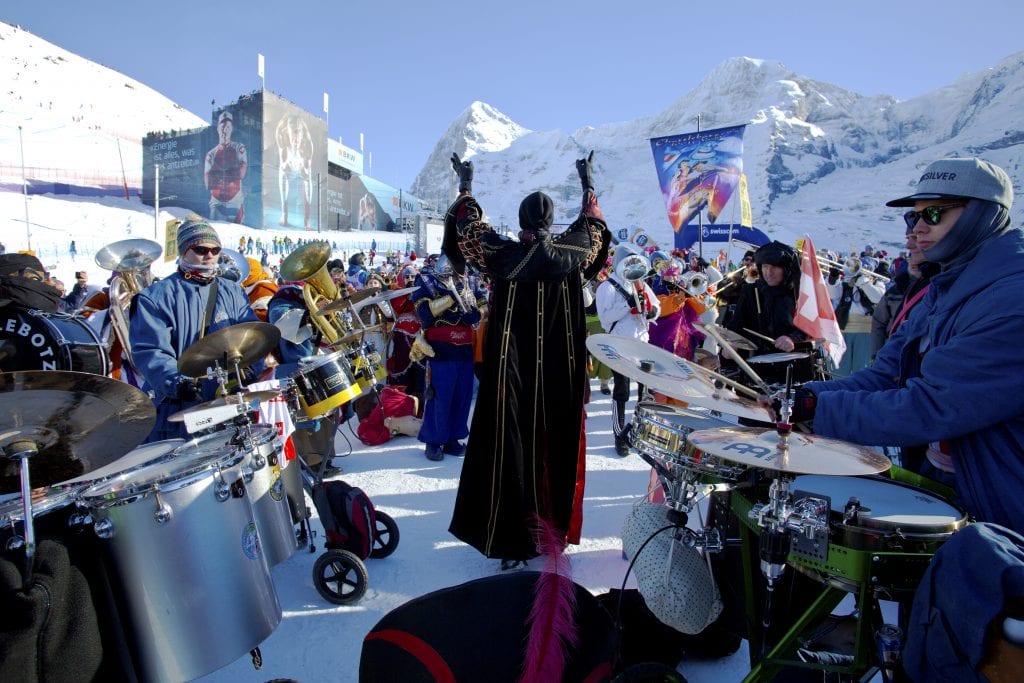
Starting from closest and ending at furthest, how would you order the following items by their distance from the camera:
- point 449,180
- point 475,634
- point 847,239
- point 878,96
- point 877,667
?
1. point 475,634
2. point 877,667
3. point 847,239
4. point 878,96
5. point 449,180

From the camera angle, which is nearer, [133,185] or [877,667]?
[877,667]

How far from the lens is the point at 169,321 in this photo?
3.18m

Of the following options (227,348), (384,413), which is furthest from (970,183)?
(384,413)

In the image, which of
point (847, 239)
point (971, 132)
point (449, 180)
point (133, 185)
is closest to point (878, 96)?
point (971, 132)

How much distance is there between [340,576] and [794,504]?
240cm

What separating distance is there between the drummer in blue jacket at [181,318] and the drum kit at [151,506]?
52 centimetres

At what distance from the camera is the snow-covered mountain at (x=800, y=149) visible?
203 feet

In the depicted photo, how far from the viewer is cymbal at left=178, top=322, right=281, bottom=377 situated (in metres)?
2.62

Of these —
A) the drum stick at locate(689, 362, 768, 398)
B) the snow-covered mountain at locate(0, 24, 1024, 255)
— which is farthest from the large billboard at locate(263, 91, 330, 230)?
the drum stick at locate(689, 362, 768, 398)

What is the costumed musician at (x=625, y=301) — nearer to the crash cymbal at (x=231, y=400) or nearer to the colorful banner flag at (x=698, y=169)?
the crash cymbal at (x=231, y=400)

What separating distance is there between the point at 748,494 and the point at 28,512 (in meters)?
2.27

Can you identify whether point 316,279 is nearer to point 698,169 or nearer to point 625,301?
point 625,301

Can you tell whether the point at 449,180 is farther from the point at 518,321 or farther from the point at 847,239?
the point at 518,321

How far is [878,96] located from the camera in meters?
95.6
